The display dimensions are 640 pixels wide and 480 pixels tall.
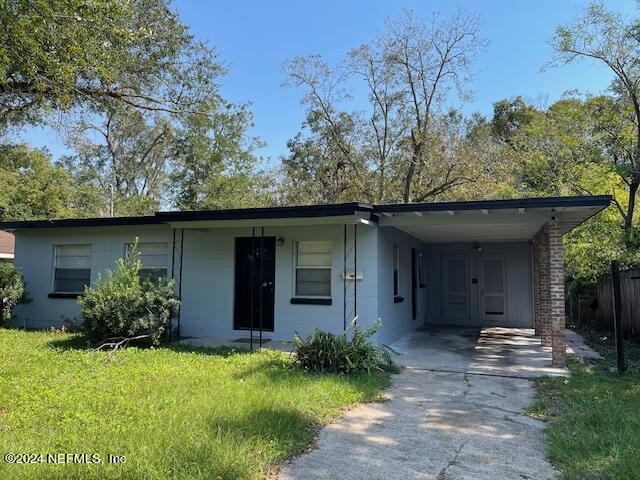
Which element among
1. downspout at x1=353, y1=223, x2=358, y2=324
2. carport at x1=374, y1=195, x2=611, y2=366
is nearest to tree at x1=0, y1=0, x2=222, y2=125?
downspout at x1=353, y1=223, x2=358, y2=324

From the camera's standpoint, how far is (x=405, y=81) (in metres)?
21.0

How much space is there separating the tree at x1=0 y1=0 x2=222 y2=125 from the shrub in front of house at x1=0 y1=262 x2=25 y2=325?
3.59m

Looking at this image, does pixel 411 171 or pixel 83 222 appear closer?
pixel 83 222

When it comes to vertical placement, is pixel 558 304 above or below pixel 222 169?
below

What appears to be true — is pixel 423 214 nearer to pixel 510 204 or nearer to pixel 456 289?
pixel 510 204

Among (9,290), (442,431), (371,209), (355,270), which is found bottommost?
(442,431)

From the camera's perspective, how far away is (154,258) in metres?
11.4

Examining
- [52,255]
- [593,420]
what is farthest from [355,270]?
[52,255]

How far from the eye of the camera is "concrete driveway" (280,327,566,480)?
3779 millimetres

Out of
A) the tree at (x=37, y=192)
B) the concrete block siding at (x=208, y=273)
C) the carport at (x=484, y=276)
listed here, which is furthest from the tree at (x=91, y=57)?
the tree at (x=37, y=192)

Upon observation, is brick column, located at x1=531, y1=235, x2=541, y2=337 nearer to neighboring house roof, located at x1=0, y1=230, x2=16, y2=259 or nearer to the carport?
the carport

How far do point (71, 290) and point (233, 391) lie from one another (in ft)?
27.6

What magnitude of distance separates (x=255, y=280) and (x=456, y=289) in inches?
279

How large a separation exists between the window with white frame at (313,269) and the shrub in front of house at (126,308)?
2.52 m
